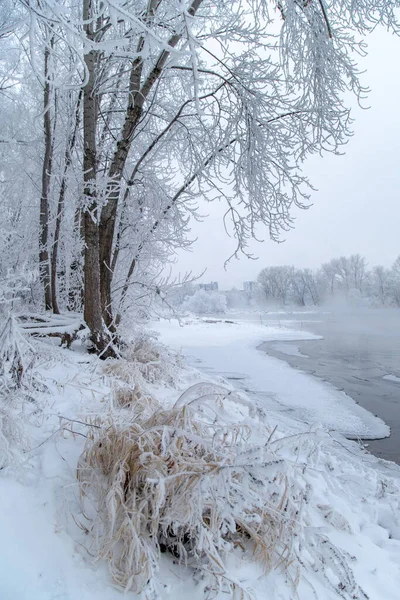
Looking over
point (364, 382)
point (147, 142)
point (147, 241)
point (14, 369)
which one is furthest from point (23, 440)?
point (364, 382)

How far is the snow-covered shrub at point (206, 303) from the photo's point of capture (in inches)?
2160

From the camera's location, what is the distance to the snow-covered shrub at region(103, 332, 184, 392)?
3.69 metres

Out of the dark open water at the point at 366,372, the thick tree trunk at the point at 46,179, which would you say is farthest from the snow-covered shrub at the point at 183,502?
the thick tree trunk at the point at 46,179

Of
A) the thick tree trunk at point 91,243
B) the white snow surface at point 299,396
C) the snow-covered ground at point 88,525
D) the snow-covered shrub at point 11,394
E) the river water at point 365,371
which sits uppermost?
the thick tree trunk at point 91,243

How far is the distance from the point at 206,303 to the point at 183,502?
180 feet

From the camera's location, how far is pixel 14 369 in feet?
7.50

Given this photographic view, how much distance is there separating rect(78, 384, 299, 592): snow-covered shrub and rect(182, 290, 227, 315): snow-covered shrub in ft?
172

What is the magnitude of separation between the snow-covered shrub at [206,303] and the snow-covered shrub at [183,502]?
2060 inches

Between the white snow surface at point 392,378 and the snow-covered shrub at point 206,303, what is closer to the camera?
the white snow surface at point 392,378

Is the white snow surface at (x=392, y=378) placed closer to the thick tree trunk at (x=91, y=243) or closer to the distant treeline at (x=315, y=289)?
the thick tree trunk at (x=91, y=243)

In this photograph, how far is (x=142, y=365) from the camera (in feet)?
13.6

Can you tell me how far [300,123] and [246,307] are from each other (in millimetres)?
62249

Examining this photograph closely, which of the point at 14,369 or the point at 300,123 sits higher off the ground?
the point at 300,123

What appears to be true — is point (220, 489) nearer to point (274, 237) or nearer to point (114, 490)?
point (114, 490)
